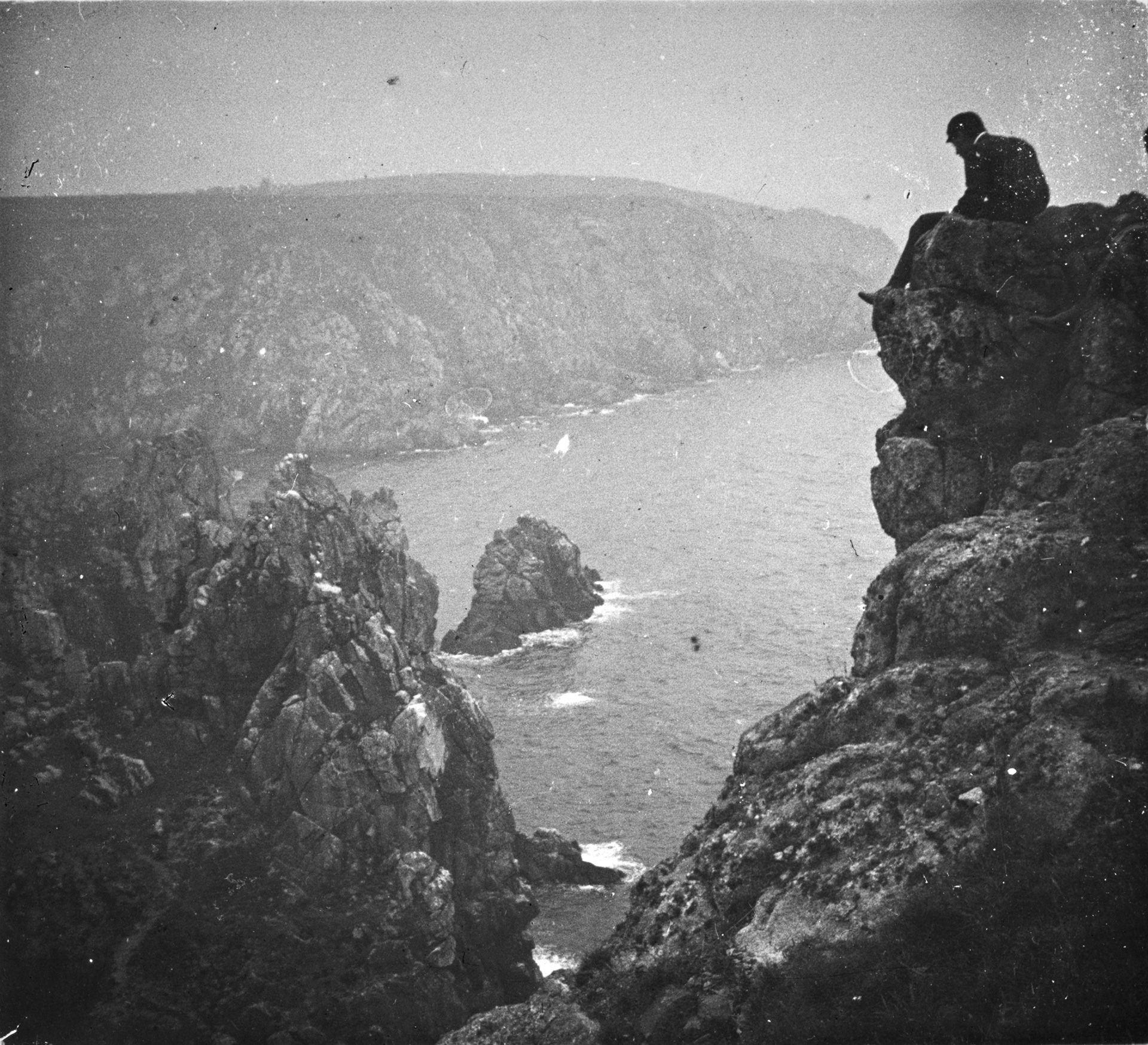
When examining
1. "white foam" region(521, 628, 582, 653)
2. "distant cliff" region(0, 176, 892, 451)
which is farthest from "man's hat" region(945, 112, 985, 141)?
"distant cliff" region(0, 176, 892, 451)

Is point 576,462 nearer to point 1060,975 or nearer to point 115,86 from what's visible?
point 115,86

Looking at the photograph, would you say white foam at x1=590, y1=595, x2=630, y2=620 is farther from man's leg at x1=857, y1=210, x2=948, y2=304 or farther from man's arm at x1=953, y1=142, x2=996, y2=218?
man's arm at x1=953, y1=142, x2=996, y2=218

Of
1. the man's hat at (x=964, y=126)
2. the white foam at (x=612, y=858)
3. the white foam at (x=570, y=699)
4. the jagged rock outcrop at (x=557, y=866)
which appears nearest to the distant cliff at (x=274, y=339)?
the white foam at (x=570, y=699)

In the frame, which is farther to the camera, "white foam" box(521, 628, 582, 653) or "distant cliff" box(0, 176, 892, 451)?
"distant cliff" box(0, 176, 892, 451)

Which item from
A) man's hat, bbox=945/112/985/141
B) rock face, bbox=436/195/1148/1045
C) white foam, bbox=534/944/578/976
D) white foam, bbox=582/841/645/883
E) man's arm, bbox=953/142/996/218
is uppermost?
man's hat, bbox=945/112/985/141

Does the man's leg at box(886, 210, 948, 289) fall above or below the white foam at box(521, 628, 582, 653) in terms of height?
above

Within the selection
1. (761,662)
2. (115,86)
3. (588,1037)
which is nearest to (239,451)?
(115,86)

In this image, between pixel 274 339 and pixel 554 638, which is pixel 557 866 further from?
pixel 274 339
